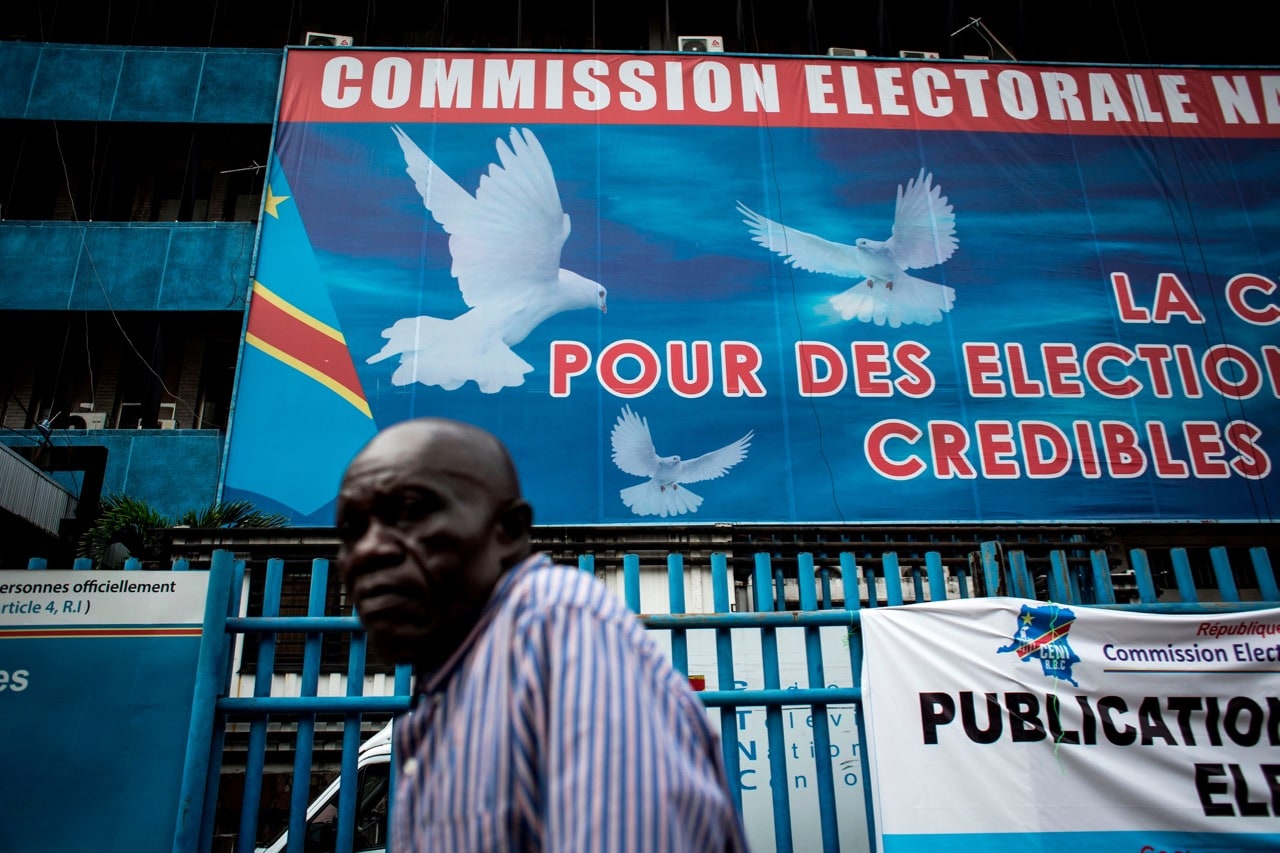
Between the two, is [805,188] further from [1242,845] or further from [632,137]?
[1242,845]

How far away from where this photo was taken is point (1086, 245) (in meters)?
13.2

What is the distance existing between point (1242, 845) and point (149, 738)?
447cm

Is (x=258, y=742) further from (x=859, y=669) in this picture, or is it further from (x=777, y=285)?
(x=777, y=285)

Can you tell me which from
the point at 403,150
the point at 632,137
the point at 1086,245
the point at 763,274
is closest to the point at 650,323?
the point at 763,274

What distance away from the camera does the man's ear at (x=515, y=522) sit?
1237mm

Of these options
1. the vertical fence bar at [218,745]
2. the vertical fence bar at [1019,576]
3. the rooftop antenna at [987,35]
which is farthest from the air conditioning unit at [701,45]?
the vertical fence bar at [218,745]

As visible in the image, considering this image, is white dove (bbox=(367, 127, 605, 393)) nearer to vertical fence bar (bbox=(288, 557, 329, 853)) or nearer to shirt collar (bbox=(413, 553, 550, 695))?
vertical fence bar (bbox=(288, 557, 329, 853))

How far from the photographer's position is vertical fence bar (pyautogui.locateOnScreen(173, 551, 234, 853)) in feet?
11.5

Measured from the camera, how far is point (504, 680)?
1.02 meters

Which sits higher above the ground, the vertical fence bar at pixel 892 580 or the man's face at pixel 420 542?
the vertical fence bar at pixel 892 580

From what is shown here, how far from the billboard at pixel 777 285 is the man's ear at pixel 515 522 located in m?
10.00

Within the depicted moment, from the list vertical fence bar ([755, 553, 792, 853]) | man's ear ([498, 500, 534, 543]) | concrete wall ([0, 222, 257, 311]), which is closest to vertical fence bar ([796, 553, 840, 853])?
vertical fence bar ([755, 553, 792, 853])

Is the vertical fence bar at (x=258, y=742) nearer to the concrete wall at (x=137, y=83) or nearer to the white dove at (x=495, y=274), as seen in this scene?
the white dove at (x=495, y=274)

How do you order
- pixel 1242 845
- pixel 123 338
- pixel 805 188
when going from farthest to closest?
pixel 123 338 < pixel 805 188 < pixel 1242 845
